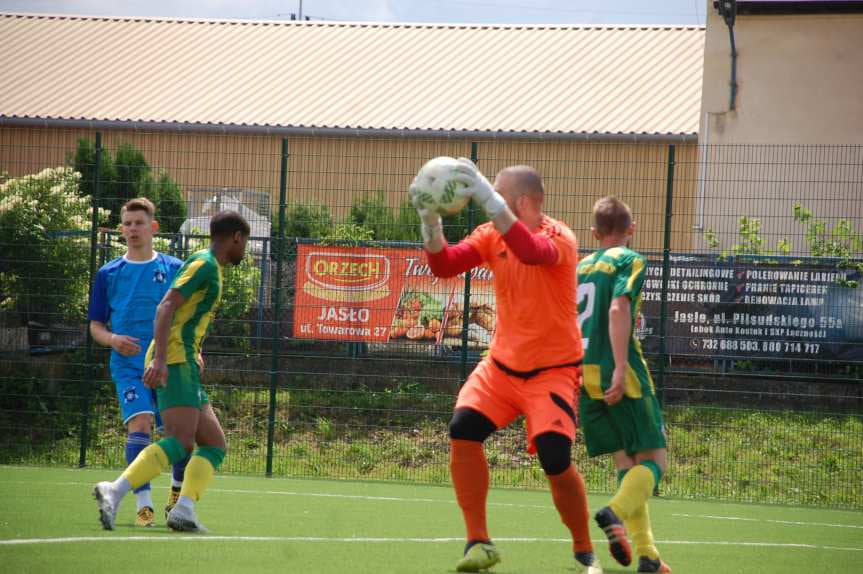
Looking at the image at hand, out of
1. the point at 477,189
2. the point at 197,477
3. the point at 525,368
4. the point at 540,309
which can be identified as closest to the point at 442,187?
the point at 477,189

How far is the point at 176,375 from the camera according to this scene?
6.43 meters

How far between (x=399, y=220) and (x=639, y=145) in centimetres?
1227

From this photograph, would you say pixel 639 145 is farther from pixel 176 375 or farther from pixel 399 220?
pixel 176 375

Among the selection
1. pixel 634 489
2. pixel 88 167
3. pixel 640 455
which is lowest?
pixel 634 489

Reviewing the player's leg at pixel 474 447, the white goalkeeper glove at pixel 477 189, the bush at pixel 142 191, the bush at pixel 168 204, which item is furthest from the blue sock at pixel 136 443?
the bush at pixel 168 204

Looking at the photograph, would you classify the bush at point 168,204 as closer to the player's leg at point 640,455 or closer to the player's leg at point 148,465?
the player's leg at point 148,465

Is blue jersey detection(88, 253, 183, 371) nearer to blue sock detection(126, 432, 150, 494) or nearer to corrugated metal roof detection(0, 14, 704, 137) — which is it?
blue sock detection(126, 432, 150, 494)

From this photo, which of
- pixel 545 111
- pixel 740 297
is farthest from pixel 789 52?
pixel 740 297

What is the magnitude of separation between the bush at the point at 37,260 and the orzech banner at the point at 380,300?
257 cm

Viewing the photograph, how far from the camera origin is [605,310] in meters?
6.05

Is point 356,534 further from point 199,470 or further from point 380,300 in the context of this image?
point 380,300

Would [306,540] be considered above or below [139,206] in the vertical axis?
below

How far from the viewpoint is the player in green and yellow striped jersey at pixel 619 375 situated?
5.77 m

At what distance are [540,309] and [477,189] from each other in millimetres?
760
